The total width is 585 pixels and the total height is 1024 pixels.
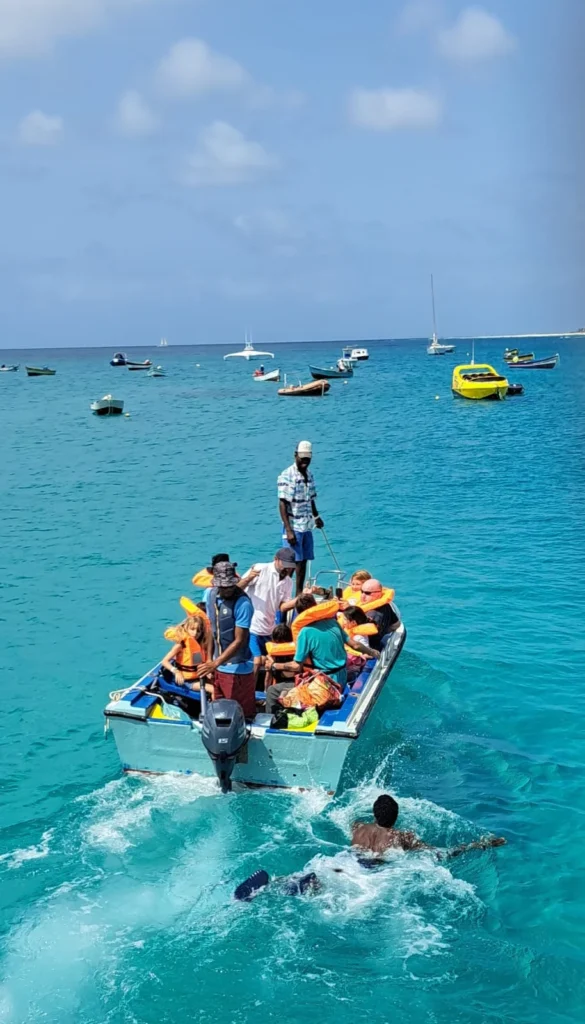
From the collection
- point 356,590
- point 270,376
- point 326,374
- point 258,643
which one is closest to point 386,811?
point 258,643

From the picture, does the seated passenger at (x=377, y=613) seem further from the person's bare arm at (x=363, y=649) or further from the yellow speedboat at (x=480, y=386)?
the yellow speedboat at (x=480, y=386)

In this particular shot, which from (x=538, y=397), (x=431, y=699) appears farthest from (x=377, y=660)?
(x=538, y=397)

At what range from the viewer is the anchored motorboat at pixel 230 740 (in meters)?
8.26

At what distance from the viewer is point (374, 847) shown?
7.71 meters

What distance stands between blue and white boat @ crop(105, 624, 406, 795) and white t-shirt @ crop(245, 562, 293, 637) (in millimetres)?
1620

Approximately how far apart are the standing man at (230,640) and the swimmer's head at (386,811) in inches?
69.6

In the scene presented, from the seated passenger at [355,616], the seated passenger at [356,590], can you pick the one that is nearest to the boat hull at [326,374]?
the seated passenger at [356,590]

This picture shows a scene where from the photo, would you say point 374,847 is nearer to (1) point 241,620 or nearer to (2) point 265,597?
(1) point 241,620

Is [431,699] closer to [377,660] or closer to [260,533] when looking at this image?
[377,660]

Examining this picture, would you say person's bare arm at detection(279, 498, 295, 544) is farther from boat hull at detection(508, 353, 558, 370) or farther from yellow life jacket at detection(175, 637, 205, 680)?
boat hull at detection(508, 353, 558, 370)

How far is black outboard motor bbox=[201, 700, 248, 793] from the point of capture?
26.7ft

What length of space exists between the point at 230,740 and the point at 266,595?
2.78 metres

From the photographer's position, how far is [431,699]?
11742mm

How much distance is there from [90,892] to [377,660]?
4.33 metres
